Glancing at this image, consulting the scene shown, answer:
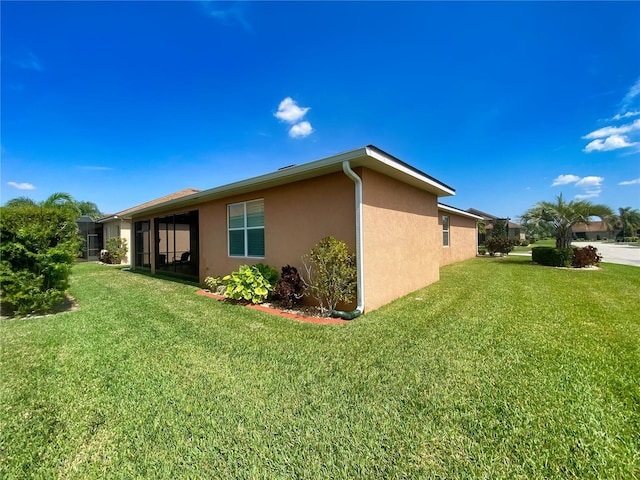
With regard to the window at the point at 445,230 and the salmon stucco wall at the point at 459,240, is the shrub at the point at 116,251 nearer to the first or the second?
the salmon stucco wall at the point at 459,240

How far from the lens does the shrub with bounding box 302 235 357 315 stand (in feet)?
17.4

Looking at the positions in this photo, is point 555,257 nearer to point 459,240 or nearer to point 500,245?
point 459,240

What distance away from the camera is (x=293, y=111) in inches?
443

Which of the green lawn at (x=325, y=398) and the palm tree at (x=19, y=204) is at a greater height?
the palm tree at (x=19, y=204)

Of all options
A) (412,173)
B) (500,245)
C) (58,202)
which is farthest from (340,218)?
(500,245)

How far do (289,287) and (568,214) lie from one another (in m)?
16.2

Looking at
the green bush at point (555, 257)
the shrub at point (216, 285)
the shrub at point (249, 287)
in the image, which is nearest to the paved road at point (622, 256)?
the green bush at point (555, 257)

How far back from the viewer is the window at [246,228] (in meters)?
7.61

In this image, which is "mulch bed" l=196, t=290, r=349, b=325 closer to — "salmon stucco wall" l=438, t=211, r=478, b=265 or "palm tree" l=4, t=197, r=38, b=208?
"palm tree" l=4, t=197, r=38, b=208

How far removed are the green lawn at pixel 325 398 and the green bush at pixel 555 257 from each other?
10083 millimetres

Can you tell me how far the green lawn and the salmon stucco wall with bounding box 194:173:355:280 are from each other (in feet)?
6.76

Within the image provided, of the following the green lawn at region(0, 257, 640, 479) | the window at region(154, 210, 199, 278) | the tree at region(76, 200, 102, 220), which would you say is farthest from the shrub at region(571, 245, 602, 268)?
the tree at region(76, 200, 102, 220)

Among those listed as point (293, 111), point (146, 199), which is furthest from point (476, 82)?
point (146, 199)

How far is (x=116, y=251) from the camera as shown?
60.0ft
